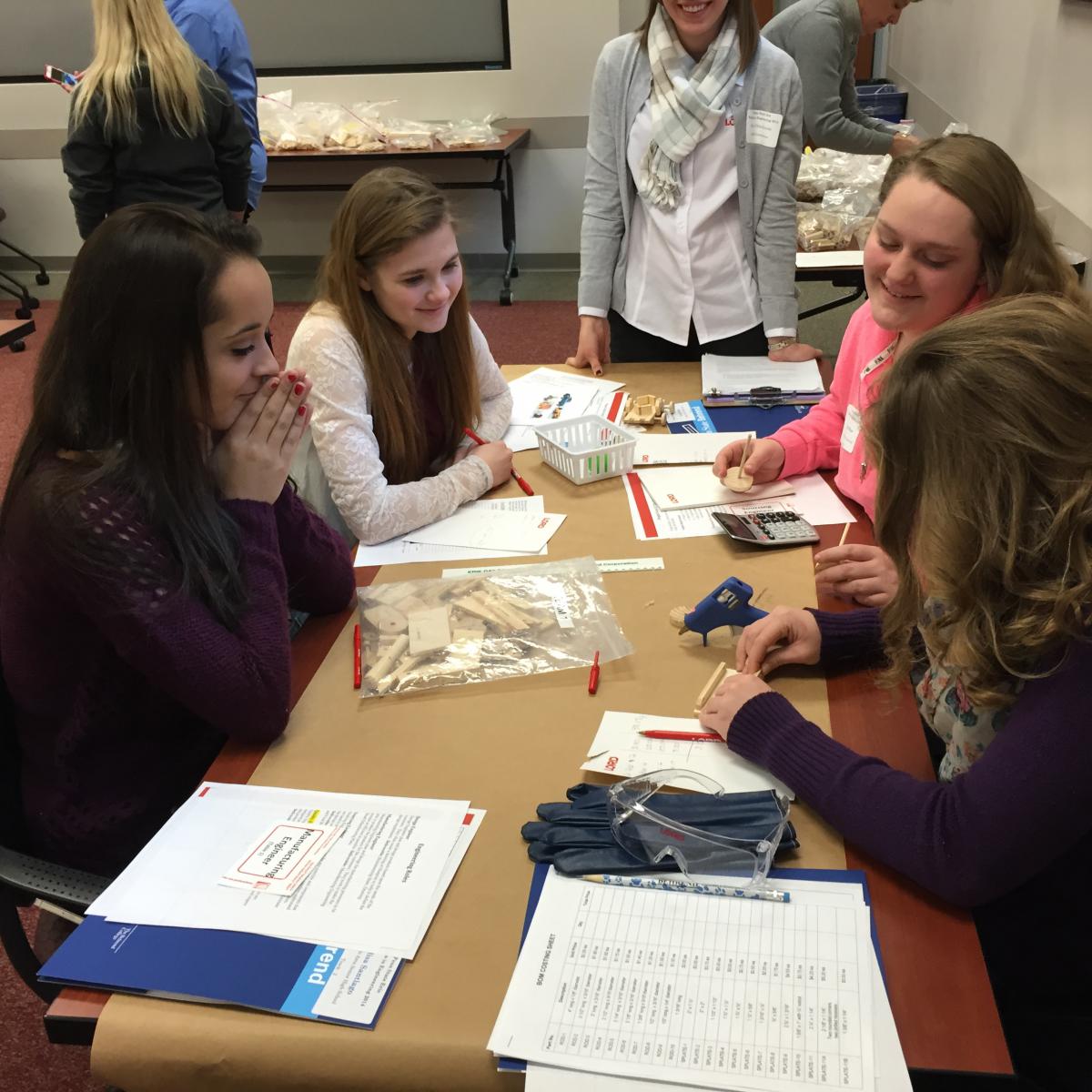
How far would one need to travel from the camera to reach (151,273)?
1.12 metres

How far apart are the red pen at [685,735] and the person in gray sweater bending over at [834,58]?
2496mm

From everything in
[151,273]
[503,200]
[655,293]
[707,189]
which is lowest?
[503,200]

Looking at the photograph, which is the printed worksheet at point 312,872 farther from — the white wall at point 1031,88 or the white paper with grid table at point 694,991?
the white wall at point 1031,88

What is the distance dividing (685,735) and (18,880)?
2.36 ft

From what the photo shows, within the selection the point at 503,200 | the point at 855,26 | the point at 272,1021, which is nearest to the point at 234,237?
the point at 272,1021

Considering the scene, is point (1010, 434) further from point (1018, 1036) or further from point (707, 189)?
point (707, 189)

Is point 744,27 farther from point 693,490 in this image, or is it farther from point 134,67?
point 134,67

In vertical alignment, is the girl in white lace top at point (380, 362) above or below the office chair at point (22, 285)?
above

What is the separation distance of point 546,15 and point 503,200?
902 mm

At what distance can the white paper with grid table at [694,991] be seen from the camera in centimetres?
74

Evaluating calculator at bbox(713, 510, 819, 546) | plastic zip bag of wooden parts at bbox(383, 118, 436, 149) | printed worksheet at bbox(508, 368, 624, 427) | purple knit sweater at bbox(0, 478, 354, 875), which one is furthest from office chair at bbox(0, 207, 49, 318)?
calculator at bbox(713, 510, 819, 546)

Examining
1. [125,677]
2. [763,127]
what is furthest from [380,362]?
[763,127]

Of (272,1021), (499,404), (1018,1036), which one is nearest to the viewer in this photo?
(272,1021)

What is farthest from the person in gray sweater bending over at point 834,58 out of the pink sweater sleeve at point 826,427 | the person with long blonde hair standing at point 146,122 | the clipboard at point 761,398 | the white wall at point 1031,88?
the person with long blonde hair standing at point 146,122
